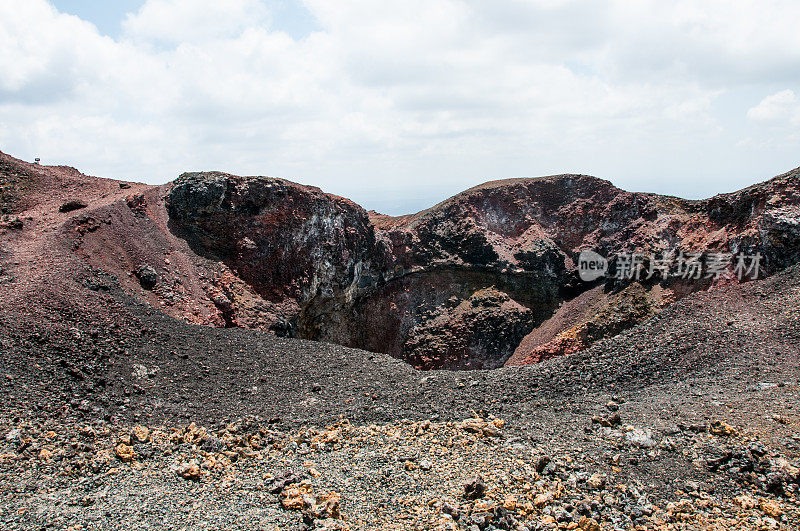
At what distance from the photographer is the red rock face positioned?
24.7m

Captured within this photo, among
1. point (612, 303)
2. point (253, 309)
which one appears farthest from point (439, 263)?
point (253, 309)

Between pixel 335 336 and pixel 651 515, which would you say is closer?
pixel 651 515

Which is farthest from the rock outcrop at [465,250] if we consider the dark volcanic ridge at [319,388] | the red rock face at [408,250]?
the dark volcanic ridge at [319,388]

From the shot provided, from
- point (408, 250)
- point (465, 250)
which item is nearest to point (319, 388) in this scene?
point (408, 250)

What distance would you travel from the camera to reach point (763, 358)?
631 inches

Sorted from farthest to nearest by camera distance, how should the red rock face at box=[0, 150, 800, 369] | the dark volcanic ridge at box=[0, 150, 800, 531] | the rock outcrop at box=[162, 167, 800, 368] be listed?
1. the rock outcrop at box=[162, 167, 800, 368]
2. the red rock face at box=[0, 150, 800, 369]
3. the dark volcanic ridge at box=[0, 150, 800, 531]

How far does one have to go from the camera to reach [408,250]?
40.4 m

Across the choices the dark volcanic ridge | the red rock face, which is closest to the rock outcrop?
the red rock face

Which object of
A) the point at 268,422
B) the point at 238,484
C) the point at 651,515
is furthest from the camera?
the point at 268,422

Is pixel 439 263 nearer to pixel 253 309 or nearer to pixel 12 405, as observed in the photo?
pixel 253 309

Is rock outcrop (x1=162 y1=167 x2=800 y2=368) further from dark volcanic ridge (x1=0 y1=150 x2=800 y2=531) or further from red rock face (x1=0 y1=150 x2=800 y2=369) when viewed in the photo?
dark volcanic ridge (x1=0 y1=150 x2=800 y2=531)

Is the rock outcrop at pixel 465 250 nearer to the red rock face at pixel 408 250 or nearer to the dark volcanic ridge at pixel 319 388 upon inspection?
the red rock face at pixel 408 250

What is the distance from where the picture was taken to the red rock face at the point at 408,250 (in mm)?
24703

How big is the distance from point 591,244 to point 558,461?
99.6ft
